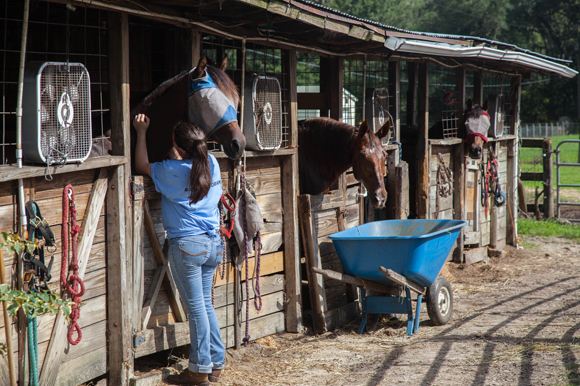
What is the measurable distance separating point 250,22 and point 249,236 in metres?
1.71

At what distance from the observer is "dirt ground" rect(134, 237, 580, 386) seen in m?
4.07

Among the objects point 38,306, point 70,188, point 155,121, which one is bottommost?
point 38,306

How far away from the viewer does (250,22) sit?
14.4 feet

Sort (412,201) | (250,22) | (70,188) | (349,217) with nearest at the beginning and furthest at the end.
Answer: (70,188) < (250,22) < (349,217) < (412,201)

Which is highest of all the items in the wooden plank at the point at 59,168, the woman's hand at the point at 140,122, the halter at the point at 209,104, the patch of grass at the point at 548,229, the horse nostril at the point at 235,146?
the halter at the point at 209,104

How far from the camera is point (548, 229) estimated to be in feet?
34.8

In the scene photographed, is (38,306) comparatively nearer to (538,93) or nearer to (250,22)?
(250,22)

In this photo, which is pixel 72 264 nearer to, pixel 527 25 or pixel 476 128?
pixel 476 128

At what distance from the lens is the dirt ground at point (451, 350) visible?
4066 millimetres

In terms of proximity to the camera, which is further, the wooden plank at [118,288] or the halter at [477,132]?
the halter at [477,132]

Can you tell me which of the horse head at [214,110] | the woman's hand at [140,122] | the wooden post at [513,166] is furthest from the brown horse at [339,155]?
the wooden post at [513,166]

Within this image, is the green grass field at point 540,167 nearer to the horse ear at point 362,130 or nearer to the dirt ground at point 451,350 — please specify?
the dirt ground at point 451,350

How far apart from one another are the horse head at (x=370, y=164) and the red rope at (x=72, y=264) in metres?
2.71

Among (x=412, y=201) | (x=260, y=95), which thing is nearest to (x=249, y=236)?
(x=260, y=95)
